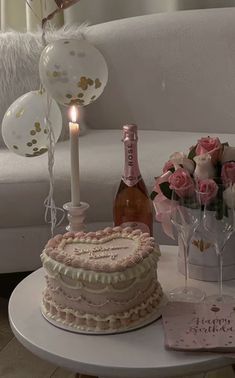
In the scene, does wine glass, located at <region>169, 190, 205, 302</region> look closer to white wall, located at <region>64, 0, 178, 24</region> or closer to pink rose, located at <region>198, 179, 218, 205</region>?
pink rose, located at <region>198, 179, 218, 205</region>

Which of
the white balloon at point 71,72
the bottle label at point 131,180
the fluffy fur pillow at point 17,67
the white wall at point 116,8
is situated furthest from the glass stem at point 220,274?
the white wall at point 116,8

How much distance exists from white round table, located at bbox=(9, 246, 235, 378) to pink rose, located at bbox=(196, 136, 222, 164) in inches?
13.1

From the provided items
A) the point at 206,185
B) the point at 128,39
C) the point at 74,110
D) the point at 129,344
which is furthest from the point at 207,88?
the point at 129,344

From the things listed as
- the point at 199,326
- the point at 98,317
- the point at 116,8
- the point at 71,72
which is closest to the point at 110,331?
the point at 98,317

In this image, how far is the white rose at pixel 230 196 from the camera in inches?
44.1

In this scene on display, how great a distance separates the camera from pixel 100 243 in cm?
114

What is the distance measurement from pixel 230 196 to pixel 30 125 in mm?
549

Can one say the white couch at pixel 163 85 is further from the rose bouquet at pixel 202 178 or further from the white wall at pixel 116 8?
the rose bouquet at pixel 202 178

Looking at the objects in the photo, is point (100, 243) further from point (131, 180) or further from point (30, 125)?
point (30, 125)

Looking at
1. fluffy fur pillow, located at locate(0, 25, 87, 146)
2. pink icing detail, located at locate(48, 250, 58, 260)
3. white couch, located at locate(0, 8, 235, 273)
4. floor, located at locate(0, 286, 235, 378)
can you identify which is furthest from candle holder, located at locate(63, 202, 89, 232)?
fluffy fur pillow, located at locate(0, 25, 87, 146)

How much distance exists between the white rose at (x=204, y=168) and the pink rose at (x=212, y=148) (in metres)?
0.02

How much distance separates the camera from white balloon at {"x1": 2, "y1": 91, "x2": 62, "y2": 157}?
1.46 metres

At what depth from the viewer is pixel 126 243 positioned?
3.75 ft

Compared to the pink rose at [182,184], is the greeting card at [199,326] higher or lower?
lower
